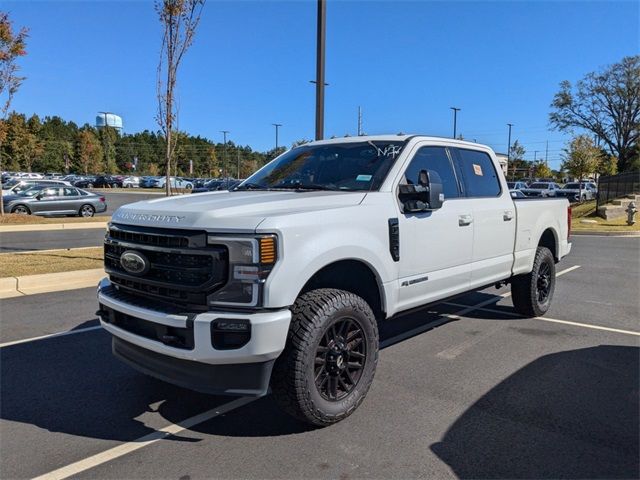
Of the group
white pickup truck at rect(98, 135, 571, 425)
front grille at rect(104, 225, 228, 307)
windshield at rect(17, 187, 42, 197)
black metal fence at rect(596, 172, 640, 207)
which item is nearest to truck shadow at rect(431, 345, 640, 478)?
white pickup truck at rect(98, 135, 571, 425)

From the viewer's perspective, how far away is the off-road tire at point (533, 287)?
630 cm

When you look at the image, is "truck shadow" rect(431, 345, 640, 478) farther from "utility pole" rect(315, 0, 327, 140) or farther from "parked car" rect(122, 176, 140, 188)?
"parked car" rect(122, 176, 140, 188)

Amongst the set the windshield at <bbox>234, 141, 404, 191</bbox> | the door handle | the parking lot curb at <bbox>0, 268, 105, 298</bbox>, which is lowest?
the parking lot curb at <bbox>0, 268, 105, 298</bbox>

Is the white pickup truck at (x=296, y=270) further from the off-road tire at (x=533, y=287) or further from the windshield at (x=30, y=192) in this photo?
the windshield at (x=30, y=192)

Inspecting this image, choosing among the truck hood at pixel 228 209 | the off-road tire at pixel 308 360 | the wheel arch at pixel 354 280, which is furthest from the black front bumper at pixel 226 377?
the truck hood at pixel 228 209

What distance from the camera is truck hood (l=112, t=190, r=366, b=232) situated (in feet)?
10.6

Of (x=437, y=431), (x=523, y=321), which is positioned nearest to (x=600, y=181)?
(x=523, y=321)

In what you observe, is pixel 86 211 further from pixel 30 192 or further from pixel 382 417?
pixel 382 417

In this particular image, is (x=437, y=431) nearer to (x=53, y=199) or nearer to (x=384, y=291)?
(x=384, y=291)

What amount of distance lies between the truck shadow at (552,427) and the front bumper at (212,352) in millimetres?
1246

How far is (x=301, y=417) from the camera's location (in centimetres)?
336

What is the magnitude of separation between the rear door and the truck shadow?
3.56 feet

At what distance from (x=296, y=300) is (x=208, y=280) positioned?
0.61 meters

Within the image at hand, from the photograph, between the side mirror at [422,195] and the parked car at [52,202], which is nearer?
the side mirror at [422,195]
